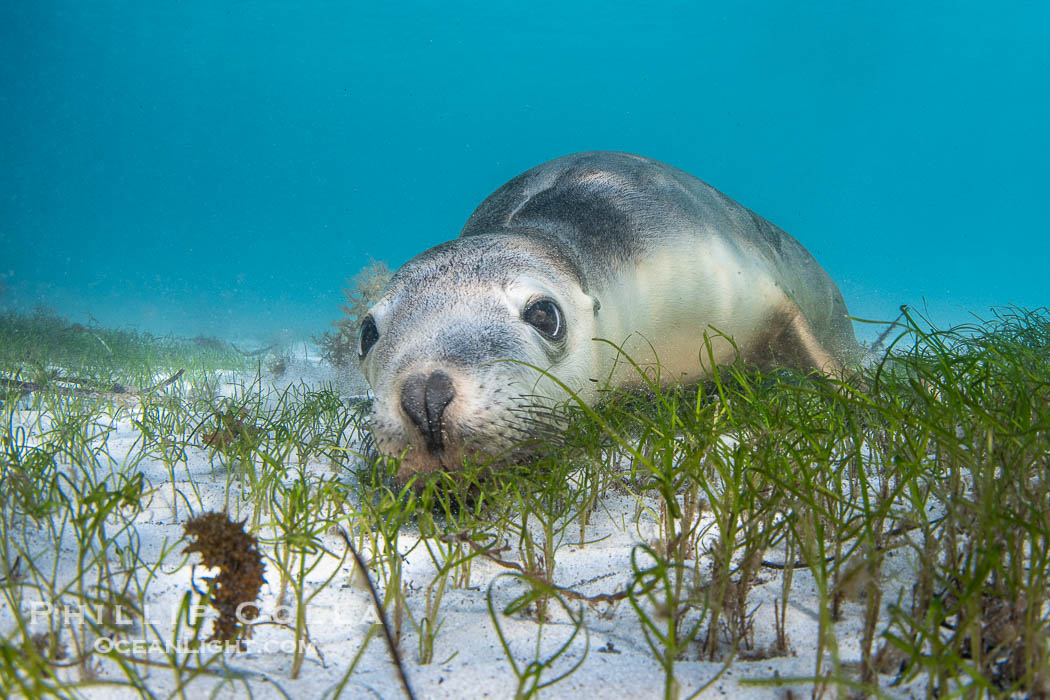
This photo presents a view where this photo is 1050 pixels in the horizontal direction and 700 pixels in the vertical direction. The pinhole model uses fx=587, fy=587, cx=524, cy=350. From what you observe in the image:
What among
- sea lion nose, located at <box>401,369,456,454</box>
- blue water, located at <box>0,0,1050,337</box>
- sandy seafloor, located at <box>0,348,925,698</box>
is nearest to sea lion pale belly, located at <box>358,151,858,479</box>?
sea lion nose, located at <box>401,369,456,454</box>

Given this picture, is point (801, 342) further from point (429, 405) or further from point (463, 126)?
point (463, 126)

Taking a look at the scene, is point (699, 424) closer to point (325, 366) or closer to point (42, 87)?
point (325, 366)

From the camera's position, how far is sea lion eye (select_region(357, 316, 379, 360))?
273cm

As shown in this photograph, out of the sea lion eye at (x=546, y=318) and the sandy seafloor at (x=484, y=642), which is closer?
the sandy seafloor at (x=484, y=642)

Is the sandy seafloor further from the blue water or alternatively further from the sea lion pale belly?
the blue water

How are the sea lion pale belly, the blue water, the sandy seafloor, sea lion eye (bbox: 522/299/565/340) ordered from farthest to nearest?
the blue water, sea lion eye (bbox: 522/299/565/340), the sea lion pale belly, the sandy seafloor

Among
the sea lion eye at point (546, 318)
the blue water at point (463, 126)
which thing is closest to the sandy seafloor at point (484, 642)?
the sea lion eye at point (546, 318)

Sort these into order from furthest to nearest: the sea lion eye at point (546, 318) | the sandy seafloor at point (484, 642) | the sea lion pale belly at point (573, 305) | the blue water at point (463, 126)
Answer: the blue water at point (463, 126), the sea lion eye at point (546, 318), the sea lion pale belly at point (573, 305), the sandy seafloor at point (484, 642)

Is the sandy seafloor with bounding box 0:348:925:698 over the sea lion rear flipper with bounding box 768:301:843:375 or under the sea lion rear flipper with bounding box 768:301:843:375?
under

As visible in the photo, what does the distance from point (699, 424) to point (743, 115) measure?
116 metres

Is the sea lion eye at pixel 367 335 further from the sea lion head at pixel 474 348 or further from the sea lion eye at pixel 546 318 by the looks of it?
the sea lion eye at pixel 546 318

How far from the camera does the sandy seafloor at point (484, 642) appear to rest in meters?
1.06

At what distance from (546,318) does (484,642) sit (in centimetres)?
163

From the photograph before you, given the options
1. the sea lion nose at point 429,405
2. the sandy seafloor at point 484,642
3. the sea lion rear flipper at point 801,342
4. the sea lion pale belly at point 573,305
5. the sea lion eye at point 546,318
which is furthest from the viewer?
the sea lion rear flipper at point 801,342
